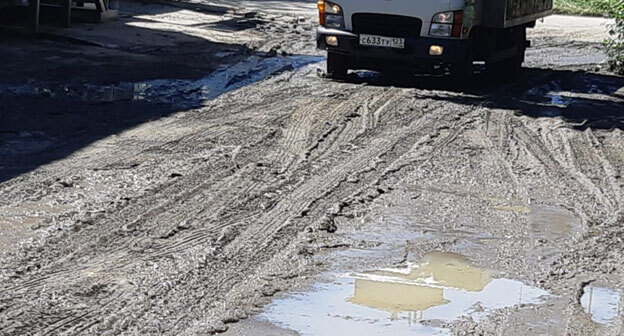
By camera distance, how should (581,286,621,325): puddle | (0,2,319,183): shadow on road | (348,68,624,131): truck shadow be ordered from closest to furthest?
(581,286,621,325): puddle → (0,2,319,183): shadow on road → (348,68,624,131): truck shadow

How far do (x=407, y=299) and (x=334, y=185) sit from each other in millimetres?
2813

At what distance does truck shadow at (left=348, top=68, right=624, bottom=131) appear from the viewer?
1430cm

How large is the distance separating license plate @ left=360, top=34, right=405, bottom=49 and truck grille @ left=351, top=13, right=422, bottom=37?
7cm

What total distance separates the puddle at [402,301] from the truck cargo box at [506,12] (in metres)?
10.2

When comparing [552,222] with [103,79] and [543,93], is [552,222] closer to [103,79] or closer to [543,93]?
[103,79]

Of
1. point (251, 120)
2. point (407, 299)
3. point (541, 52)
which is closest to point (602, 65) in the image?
point (541, 52)

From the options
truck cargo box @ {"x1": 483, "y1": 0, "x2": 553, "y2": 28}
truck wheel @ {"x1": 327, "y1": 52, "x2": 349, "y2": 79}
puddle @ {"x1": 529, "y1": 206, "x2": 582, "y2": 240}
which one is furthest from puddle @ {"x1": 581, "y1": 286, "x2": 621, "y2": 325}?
truck cargo box @ {"x1": 483, "y1": 0, "x2": 553, "y2": 28}

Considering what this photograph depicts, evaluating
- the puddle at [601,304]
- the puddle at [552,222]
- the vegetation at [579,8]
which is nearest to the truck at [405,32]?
the puddle at [552,222]

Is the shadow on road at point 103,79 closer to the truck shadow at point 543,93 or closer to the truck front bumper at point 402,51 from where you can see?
the truck front bumper at point 402,51

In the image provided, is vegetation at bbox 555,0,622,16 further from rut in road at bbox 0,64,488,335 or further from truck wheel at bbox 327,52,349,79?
rut in road at bbox 0,64,488,335

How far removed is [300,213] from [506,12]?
976cm

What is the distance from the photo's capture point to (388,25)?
16000 millimetres

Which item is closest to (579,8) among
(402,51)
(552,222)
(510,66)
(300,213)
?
(510,66)

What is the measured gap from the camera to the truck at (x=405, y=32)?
15.8 metres
